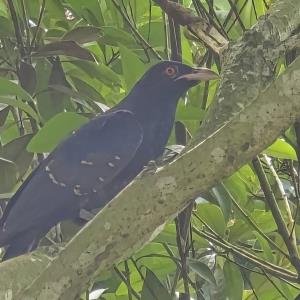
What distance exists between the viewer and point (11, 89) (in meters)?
2.39

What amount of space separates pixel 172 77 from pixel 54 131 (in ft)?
1.88

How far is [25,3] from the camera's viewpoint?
2.79 m

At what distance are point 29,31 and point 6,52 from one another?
11 cm

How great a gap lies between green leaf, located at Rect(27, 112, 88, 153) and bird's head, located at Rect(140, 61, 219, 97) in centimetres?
42

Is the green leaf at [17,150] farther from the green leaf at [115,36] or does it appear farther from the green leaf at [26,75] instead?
the green leaf at [115,36]

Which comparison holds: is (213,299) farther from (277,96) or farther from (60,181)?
(277,96)

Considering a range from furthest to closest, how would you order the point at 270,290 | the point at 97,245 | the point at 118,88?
the point at 118,88
the point at 270,290
the point at 97,245

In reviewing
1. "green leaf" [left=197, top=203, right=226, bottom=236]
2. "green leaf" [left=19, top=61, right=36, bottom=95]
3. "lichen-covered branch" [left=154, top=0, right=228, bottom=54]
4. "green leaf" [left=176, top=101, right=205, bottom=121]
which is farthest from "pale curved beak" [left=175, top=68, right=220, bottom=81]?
"green leaf" [left=19, top=61, right=36, bottom=95]

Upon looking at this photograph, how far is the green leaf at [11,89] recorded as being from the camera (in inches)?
93.7

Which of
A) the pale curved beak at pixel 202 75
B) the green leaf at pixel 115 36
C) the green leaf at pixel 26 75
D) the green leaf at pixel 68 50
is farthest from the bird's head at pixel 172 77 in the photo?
the green leaf at pixel 26 75

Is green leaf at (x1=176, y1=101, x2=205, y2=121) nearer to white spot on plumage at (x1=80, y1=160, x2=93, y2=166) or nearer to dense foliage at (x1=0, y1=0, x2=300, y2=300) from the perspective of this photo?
dense foliage at (x1=0, y1=0, x2=300, y2=300)

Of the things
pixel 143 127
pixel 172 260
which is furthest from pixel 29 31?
pixel 172 260

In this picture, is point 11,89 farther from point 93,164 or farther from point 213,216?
point 213,216

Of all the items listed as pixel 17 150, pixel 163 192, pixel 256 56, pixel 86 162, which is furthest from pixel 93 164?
pixel 163 192
